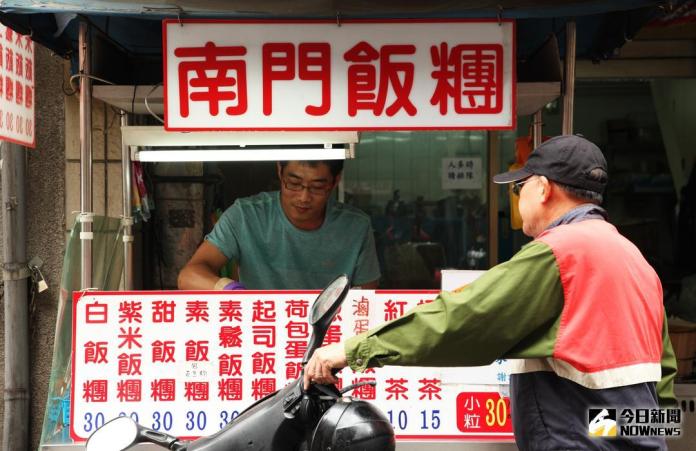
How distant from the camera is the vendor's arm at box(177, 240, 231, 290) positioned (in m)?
4.39

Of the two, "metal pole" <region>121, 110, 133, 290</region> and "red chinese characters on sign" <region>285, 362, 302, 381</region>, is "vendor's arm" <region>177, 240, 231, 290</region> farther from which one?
"red chinese characters on sign" <region>285, 362, 302, 381</region>

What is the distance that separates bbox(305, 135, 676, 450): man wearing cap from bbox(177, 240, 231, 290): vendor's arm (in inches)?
76.9

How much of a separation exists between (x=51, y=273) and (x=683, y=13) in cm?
474

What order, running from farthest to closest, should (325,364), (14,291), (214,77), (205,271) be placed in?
(14,291), (205,271), (214,77), (325,364)

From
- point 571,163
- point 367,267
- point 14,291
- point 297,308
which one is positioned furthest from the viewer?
point 14,291

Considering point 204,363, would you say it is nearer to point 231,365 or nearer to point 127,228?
point 231,365

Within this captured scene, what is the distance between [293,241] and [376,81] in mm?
→ 1326

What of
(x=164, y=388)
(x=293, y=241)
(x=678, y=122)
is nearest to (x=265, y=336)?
(x=164, y=388)

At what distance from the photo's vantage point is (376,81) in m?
3.81

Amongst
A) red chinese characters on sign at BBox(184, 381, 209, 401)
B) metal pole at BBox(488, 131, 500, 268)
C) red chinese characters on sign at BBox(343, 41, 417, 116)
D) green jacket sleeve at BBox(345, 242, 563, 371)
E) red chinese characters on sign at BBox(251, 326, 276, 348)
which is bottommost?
red chinese characters on sign at BBox(184, 381, 209, 401)

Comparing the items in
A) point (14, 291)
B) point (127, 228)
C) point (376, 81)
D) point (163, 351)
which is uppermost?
point (376, 81)

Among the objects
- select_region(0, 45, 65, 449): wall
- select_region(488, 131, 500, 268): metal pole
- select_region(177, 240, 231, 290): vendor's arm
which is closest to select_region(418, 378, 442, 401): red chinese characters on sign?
select_region(177, 240, 231, 290): vendor's arm

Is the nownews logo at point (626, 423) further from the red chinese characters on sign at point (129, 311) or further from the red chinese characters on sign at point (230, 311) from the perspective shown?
the red chinese characters on sign at point (129, 311)

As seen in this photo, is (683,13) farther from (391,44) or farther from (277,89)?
(277,89)
